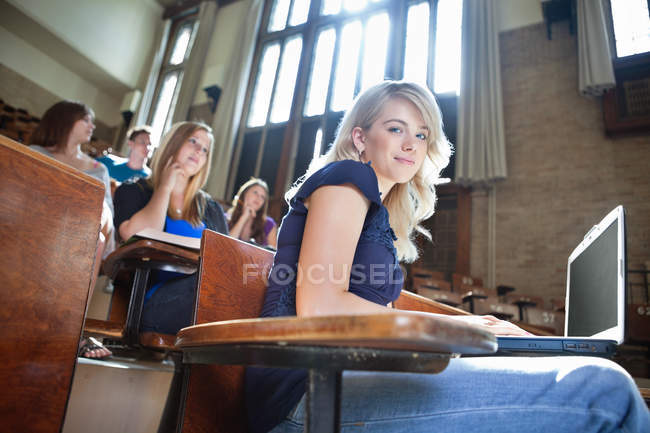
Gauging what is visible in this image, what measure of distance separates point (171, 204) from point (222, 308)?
1.41 meters

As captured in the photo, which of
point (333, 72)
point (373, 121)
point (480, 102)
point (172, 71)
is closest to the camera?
point (373, 121)

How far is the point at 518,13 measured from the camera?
7.50 meters

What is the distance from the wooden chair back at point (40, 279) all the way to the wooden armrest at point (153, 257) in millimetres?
699

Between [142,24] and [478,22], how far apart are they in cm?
873

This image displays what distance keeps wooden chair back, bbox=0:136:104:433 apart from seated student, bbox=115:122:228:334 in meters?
0.89

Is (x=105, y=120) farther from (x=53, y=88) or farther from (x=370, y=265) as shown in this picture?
(x=370, y=265)

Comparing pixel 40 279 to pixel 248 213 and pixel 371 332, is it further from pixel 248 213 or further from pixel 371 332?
pixel 248 213

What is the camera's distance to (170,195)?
2.14 metres

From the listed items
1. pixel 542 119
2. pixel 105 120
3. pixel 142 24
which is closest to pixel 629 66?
pixel 542 119

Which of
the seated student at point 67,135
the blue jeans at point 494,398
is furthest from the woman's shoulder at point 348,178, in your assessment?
the seated student at point 67,135

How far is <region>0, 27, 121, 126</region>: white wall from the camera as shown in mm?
10289

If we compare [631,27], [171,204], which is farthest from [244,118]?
[171,204]

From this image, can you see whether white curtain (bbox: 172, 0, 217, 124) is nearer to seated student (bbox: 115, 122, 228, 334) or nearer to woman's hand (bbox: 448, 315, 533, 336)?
seated student (bbox: 115, 122, 228, 334)

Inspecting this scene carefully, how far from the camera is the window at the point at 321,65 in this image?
8039 millimetres
